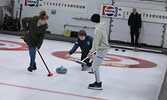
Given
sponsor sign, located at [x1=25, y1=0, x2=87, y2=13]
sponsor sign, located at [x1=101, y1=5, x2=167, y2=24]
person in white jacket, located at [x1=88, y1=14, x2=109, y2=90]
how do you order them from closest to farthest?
person in white jacket, located at [x1=88, y1=14, x2=109, y2=90]
sponsor sign, located at [x1=101, y1=5, x2=167, y2=24]
sponsor sign, located at [x1=25, y1=0, x2=87, y2=13]

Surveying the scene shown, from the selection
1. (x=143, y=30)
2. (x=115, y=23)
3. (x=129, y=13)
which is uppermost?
(x=129, y=13)

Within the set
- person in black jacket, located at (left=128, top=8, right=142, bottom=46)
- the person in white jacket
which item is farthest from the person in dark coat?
person in black jacket, located at (left=128, top=8, right=142, bottom=46)

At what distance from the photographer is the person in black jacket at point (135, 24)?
601 inches

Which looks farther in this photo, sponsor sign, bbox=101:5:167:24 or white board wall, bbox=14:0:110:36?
white board wall, bbox=14:0:110:36

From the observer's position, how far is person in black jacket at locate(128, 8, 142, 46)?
15.3 meters

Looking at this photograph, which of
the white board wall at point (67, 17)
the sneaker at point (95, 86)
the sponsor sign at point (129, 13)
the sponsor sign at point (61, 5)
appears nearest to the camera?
the sneaker at point (95, 86)

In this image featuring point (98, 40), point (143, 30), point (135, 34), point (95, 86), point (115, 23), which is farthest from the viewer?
point (115, 23)

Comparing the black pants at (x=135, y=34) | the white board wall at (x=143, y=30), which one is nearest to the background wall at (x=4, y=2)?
the white board wall at (x=143, y=30)

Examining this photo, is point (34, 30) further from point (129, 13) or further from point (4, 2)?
point (4, 2)

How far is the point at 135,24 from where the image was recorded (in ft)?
50.1

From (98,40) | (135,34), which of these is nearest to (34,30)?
(98,40)

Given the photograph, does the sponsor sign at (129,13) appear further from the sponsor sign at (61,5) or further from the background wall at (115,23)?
the sponsor sign at (61,5)

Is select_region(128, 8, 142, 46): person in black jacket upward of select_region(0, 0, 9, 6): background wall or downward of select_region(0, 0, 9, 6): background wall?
downward

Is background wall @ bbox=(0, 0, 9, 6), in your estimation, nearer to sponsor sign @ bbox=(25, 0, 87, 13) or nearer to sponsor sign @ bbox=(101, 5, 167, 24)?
sponsor sign @ bbox=(25, 0, 87, 13)
